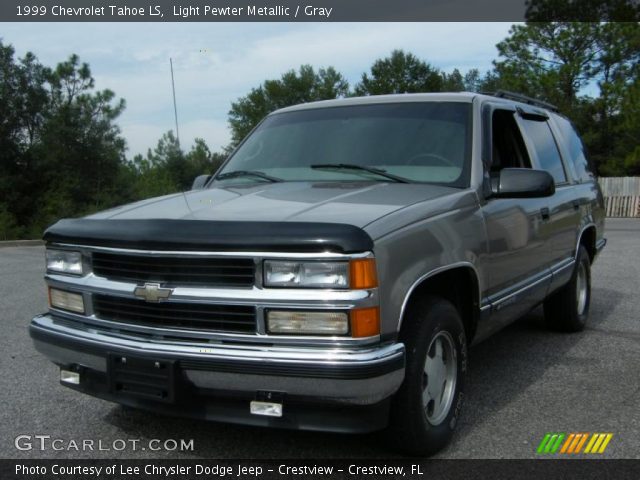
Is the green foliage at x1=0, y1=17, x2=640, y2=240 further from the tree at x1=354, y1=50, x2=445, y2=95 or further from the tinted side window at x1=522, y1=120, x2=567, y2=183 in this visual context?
the tinted side window at x1=522, y1=120, x2=567, y2=183

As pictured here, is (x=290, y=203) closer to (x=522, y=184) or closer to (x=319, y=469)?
(x=319, y=469)

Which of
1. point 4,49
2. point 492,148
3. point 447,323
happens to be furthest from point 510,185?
point 4,49

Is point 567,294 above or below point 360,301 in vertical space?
below

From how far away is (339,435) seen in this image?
3.54 meters

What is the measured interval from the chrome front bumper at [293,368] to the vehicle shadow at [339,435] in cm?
55

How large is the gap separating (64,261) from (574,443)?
2.77 metres

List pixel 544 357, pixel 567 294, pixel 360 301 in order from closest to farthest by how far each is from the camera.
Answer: pixel 360 301 → pixel 544 357 → pixel 567 294

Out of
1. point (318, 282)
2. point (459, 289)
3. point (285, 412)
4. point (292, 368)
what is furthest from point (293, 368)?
point (459, 289)

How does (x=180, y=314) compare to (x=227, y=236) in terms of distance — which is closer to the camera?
(x=227, y=236)

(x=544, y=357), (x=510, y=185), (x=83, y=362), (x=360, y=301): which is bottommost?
(x=544, y=357)

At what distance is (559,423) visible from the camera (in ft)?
12.3

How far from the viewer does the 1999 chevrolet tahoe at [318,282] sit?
8.95 ft

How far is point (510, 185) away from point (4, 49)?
2637 centimetres

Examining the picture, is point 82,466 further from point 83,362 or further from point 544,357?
point 544,357
